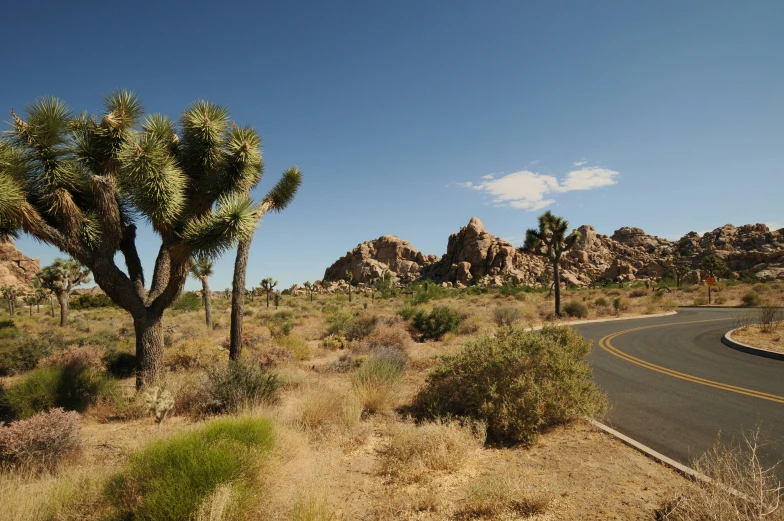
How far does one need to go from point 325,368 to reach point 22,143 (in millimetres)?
9243

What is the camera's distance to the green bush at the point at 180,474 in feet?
11.2

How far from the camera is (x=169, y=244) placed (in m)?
9.30

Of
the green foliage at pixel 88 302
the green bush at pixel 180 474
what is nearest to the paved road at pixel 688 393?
the green bush at pixel 180 474

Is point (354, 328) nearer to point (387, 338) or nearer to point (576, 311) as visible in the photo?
point (387, 338)

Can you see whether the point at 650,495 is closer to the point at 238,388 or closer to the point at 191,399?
the point at 238,388

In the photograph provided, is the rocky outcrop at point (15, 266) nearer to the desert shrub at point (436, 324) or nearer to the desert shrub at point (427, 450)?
the desert shrub at point (436, 324)

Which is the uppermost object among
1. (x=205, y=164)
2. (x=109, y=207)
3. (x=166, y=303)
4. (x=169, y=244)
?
(x=205, y=164)

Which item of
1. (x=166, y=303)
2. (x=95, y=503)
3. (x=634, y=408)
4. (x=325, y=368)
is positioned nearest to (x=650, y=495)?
(x=634, y=408)

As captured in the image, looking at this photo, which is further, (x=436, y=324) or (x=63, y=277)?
(x=63, y=277)

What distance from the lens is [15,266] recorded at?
94375 millimetres

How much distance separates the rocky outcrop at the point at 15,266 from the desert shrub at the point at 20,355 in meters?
96.9

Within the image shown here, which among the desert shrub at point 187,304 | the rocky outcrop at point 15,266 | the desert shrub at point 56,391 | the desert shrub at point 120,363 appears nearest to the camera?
the desert shrub at point 56,391

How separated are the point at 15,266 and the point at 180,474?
130m

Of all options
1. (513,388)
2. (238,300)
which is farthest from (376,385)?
(238,300)
